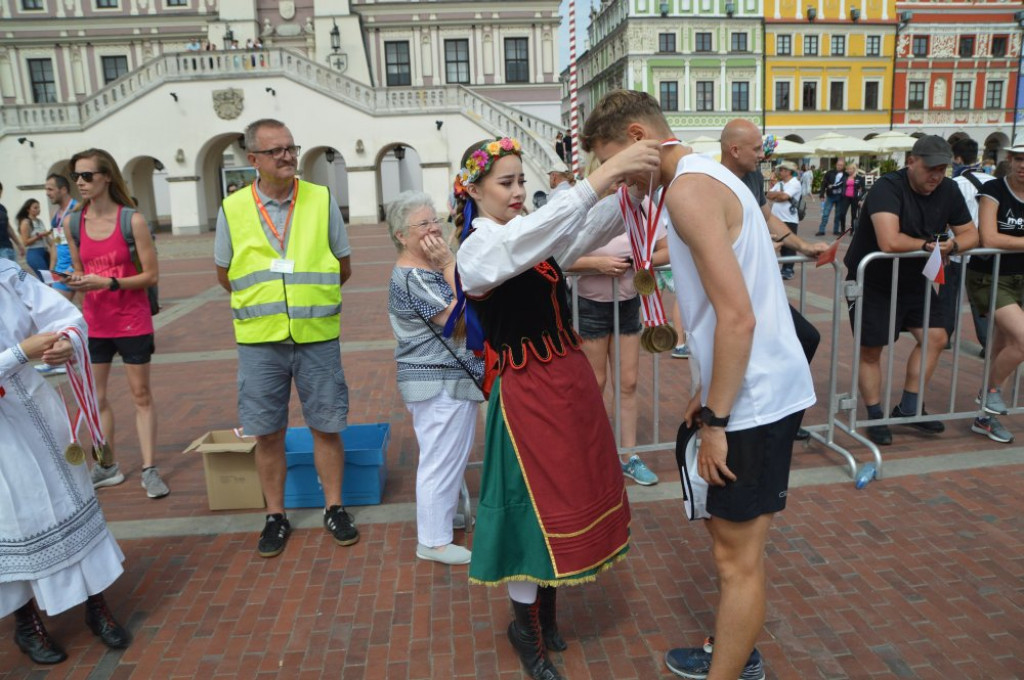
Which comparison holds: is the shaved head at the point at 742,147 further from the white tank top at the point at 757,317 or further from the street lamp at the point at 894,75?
the street lamp at the point at 894,75

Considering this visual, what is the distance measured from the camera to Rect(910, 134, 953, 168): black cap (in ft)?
15.2

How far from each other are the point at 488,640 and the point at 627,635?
597mm

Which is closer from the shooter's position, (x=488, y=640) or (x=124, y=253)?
(x=488, y=640)

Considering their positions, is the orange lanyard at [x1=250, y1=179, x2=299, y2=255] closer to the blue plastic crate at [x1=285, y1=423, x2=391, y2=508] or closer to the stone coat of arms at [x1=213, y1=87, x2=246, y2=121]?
the blue plastic crate at [x1=285, y1=423, x2=391, y2=508]

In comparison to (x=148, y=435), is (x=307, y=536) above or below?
below

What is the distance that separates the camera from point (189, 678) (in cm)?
300

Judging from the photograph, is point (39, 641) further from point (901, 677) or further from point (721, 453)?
point (901, 677)

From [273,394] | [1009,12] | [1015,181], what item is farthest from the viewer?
[1009,12]

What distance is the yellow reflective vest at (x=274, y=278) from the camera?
377 cm

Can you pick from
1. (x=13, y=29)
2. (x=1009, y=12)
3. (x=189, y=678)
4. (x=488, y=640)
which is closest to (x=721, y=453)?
(x=488, y=640)

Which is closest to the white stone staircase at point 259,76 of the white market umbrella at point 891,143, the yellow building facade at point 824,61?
the white market umbrella at point 891,143

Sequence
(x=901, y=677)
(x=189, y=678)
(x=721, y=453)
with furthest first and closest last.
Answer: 1. (x=189, y=678)
2. (x=901, y=677)
3. (x=721, y=453)

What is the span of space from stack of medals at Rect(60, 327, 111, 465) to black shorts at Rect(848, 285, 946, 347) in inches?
184

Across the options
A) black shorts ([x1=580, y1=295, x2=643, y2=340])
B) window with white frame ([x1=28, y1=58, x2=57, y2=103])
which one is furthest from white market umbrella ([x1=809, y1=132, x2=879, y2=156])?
window with white frame ([x1=28, y1=58, x2=57, y2=103])
